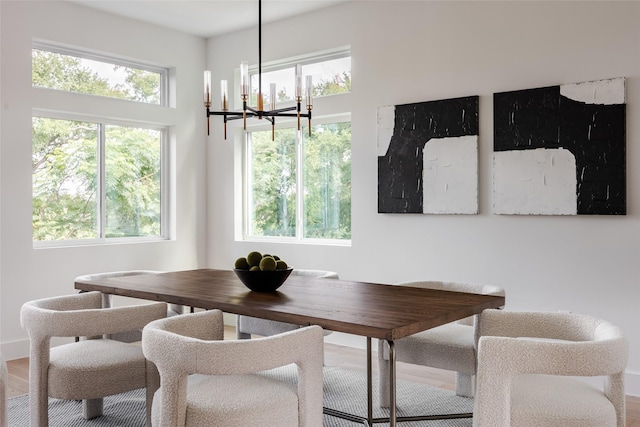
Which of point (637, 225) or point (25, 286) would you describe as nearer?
point (637, 225)

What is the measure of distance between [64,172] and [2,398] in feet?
10.4

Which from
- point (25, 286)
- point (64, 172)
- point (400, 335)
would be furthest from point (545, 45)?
point (25, 286)

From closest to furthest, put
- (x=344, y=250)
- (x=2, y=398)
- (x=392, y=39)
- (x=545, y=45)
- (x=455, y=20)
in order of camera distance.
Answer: (x=2, y=398), (x=545, y=45), (x=455, y=20), (x=392, y=39), (x=344, y=250)

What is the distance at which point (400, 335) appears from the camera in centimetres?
207

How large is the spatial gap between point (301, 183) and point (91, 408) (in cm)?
272

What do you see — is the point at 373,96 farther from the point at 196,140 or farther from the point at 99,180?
the point at 99,180

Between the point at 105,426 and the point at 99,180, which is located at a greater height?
the point at 99,180

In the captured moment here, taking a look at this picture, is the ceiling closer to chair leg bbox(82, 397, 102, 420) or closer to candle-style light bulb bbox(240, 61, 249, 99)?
candle-style light bulb bbox(240, 61, 249, 99)

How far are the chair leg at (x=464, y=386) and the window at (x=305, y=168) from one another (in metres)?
1.74

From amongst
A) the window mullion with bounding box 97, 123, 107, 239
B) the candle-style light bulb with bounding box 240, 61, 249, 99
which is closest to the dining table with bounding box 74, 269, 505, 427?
the candle-style light bulb with bounding box 240, 61, 249, 99

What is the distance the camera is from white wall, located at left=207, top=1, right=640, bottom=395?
356 cm

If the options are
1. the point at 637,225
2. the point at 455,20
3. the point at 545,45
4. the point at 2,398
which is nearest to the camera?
the point at 2,398

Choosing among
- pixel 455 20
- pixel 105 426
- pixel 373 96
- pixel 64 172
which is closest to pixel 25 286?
pixel 64 172

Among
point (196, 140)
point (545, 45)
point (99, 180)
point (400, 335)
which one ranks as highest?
point (545, 45)
